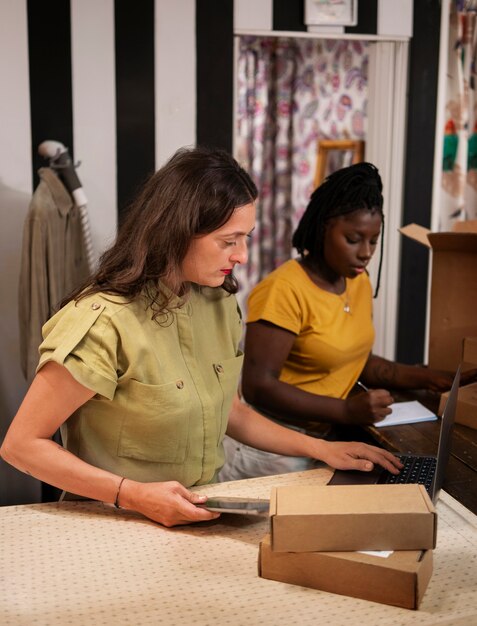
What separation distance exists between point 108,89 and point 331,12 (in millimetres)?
968

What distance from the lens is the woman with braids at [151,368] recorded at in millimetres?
1433

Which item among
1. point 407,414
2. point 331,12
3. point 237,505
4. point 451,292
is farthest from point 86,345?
point 331,12

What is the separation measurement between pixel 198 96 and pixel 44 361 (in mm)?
1960

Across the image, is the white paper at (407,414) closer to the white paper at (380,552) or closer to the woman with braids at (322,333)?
the woman with braids at (322,333)

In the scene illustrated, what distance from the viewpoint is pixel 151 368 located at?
152 centimetres

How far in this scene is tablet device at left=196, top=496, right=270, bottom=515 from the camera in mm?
1354

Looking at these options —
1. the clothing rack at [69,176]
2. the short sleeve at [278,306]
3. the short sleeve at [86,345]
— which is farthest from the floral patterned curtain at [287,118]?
the short sleeve at [86,345]

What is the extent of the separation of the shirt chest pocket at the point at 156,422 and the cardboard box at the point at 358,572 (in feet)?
1.25

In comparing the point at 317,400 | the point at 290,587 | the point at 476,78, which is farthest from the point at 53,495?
the point at 476,78

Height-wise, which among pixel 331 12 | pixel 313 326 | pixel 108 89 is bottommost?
pixel 313 326

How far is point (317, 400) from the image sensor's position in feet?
7.23

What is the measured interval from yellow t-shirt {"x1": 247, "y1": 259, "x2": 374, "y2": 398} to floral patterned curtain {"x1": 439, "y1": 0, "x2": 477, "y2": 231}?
152 cm

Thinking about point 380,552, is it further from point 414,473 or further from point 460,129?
point 460,129

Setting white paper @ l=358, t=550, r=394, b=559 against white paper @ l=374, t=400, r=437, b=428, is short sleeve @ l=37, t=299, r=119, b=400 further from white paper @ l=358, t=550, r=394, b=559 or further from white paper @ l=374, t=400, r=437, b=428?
white paper @ l=374, t=400, r=437, b=428
